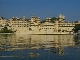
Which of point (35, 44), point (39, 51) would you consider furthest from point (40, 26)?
point (39, 51)

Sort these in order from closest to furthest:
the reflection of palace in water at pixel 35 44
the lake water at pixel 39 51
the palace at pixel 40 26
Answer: the lake water at pixel 39 51 < the reflection of palace in water at pixel 35 44 < the palace at pixel 40 26

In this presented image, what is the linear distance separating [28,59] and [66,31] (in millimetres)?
51043

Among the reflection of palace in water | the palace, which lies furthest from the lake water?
the palace

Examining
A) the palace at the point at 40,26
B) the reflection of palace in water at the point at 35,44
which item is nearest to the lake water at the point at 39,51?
the reflection of palace in water at the point at 35,44

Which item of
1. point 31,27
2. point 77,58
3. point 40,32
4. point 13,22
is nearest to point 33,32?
point 40,32

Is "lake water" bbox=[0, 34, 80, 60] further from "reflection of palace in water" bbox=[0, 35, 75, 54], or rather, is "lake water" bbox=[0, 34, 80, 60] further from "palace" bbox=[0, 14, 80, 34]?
"palace" bbox=[0, 14, 80, 34]

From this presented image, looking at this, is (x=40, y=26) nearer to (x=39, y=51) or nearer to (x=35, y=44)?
(x=35, y=44)

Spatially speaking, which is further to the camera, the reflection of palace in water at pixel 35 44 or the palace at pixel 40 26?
the palace at pixel 40 26

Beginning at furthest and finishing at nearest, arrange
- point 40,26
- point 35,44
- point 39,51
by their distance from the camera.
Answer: point 40,26
point 35,44
point 39,51

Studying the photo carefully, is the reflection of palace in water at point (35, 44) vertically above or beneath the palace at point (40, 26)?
beneath

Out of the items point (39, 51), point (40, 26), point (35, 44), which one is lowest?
point (39, 51)

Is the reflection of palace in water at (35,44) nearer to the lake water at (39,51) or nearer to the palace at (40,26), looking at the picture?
the lake water at (39,51)

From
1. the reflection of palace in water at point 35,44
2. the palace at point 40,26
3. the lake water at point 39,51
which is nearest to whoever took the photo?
the lake water at point 39,51

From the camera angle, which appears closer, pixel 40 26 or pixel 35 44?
pixel 35 44
